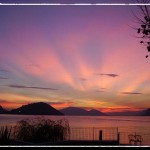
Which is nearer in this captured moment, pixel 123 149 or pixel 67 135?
pixel 123 149

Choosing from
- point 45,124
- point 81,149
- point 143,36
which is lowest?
point 81,149

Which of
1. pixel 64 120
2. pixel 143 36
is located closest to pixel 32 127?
pixel 64 120

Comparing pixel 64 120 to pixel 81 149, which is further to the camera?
pixel 64 120

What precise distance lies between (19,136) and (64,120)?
171 cm

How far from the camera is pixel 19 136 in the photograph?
11.4m

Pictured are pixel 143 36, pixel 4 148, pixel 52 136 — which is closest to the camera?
pixel 143 36

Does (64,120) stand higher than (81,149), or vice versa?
(64,120)

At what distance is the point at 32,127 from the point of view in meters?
11.3

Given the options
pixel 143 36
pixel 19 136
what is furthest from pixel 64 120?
pixel 143 36

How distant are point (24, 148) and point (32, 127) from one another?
20.4ft

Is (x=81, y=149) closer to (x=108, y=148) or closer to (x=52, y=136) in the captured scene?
(x=108, y=148)

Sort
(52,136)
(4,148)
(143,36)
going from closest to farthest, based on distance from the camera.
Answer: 1. (143,36)
2. (4,148)
3. (52,136)

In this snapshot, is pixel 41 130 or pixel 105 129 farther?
pixel 105 129

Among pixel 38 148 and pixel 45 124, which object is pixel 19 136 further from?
pixel 38 148
